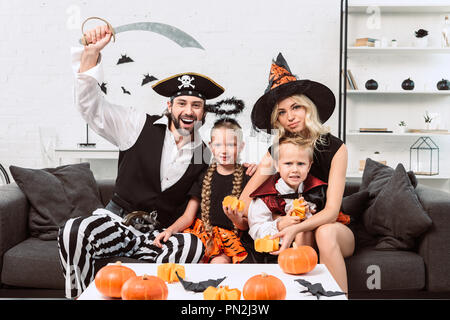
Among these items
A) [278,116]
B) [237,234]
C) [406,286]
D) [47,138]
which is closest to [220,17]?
[47,138]

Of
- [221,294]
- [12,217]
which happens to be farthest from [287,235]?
[12,217]

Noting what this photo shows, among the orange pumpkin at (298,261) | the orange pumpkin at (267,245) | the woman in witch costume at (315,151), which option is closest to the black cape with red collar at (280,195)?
the woman in witch costume at (315,151)

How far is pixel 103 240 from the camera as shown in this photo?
6.04 feet

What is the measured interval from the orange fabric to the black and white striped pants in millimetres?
87

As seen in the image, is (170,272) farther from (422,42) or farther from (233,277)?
(422,42)

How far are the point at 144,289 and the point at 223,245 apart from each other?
91 cm

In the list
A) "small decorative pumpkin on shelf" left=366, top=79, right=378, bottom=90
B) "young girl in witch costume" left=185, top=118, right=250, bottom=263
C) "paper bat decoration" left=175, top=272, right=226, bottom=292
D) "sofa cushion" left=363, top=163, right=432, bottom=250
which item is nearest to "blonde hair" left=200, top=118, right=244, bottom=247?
"young girl in witch costume" left=185, top=118, right=250, bottom=263

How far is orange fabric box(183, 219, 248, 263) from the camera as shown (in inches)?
77.5

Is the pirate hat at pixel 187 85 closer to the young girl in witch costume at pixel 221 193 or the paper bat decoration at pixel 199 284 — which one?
the young girl in witch costume at pixel 221 193

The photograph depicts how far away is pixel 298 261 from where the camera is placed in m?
1.36

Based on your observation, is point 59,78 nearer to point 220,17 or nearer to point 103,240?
point 220,17

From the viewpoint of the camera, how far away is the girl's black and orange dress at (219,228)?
78.1 inches

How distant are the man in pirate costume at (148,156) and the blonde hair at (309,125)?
355 millimetres
